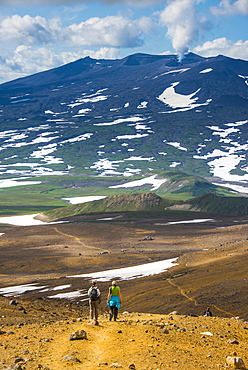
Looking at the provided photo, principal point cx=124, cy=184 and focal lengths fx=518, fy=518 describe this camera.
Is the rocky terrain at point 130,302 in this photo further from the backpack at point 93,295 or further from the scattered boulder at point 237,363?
the backpack at point 93,295

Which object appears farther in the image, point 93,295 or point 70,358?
point 93,295

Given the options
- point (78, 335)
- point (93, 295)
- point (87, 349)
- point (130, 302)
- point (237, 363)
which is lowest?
point (130, 302)

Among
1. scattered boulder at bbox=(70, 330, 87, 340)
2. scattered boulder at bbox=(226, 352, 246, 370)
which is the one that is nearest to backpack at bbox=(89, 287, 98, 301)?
scattered boulder at bbox=(70, 330, 87, 340)

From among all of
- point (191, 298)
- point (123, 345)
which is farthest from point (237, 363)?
point (191, 298)

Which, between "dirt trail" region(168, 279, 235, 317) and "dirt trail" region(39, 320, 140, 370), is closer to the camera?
"dirt trail" region(39, 320, 140, 370)

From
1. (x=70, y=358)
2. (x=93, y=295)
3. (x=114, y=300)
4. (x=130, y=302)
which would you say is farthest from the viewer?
(x=130, y=302)

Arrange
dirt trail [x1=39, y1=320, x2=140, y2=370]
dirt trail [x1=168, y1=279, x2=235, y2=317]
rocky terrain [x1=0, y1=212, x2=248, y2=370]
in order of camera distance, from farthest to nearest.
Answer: dirt trail [x1=168, y1=279, x2=235, y2=317], rocky terrain [x1=0, y1=212, x2=248, y2=370], dirt trail [x1=39, y1=320, x2=140, y2=370]

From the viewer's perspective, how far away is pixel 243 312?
1378 inches

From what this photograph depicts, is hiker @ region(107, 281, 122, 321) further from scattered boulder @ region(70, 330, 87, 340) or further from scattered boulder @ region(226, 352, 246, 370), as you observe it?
scattered boulder @ region(226, 352, 246, 370)

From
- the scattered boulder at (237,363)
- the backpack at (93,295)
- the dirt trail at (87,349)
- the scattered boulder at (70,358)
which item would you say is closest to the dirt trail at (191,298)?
the backpack at (93,295)

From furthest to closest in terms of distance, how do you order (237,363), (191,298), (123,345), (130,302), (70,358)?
(130,302)
(191,298)
(123,345)
(70,358)
(237,363)

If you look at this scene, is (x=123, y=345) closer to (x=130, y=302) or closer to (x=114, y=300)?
(x=114, y=300)

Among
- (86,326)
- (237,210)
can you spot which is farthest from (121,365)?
(237,210)

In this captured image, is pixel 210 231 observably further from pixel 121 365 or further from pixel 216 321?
pixel 121 365
